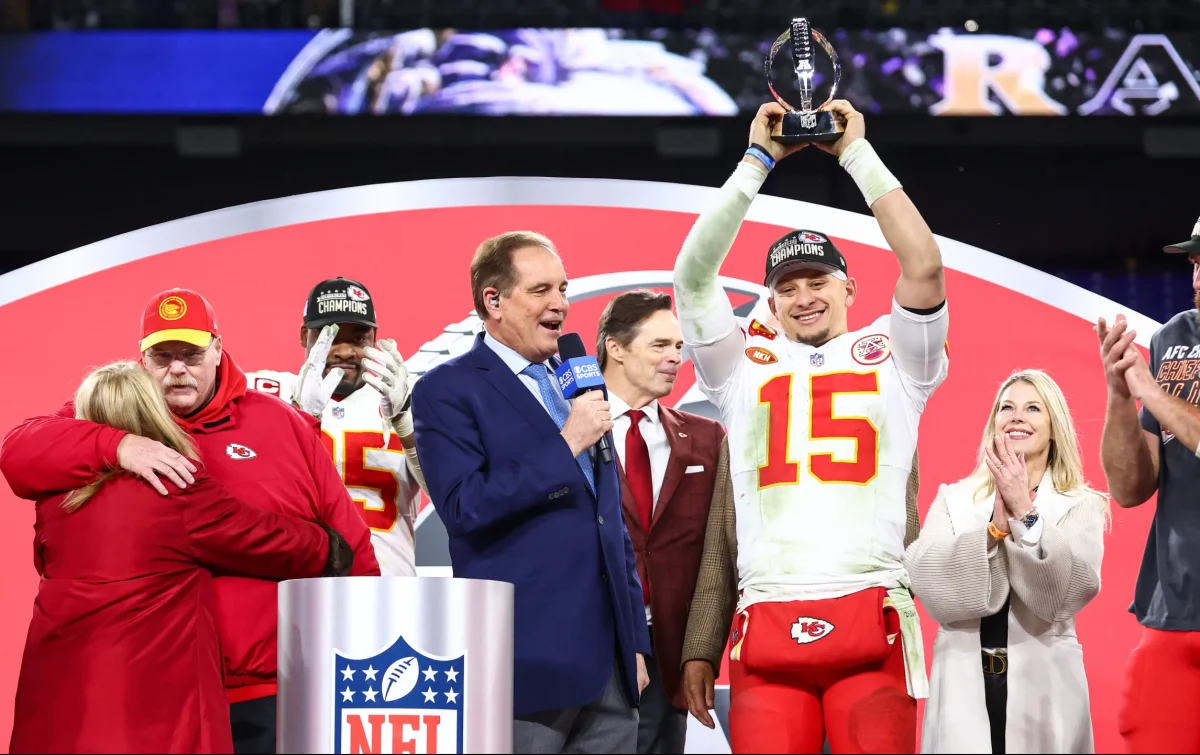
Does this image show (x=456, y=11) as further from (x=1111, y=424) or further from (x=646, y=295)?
(x=1111, y=424)

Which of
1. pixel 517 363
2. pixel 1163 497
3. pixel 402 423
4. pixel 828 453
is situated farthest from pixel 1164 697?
pixel 402 423

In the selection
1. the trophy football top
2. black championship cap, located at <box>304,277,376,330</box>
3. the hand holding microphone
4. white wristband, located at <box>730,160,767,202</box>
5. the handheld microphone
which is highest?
the trophy football top

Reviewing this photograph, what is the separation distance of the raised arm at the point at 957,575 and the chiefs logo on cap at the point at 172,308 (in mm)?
1732

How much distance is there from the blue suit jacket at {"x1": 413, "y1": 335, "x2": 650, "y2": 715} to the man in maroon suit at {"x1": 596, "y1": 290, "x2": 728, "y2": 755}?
0.70 m

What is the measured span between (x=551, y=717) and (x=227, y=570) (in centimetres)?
79

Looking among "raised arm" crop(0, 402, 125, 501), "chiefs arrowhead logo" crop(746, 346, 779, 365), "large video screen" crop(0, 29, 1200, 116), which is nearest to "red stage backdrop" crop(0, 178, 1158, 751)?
"large video screen" crop(0, 29, 1200, 116)

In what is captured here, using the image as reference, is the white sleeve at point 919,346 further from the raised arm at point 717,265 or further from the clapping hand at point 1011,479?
the raised arm at point 717,265

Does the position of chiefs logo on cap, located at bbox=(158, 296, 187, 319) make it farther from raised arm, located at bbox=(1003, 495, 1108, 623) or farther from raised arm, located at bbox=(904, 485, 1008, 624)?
raised arm, located at bbox=(1003, 495, 1108, 623)

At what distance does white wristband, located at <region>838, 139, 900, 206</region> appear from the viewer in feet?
9.88

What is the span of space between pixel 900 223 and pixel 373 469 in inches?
70.2

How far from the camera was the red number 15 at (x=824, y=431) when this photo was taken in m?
3.10

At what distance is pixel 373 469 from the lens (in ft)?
13.2

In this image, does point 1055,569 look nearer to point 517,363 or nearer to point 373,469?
point 517,363

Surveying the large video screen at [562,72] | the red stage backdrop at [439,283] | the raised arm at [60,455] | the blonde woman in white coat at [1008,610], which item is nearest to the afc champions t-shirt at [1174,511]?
the blonde woman in white coat at [1008,610]
